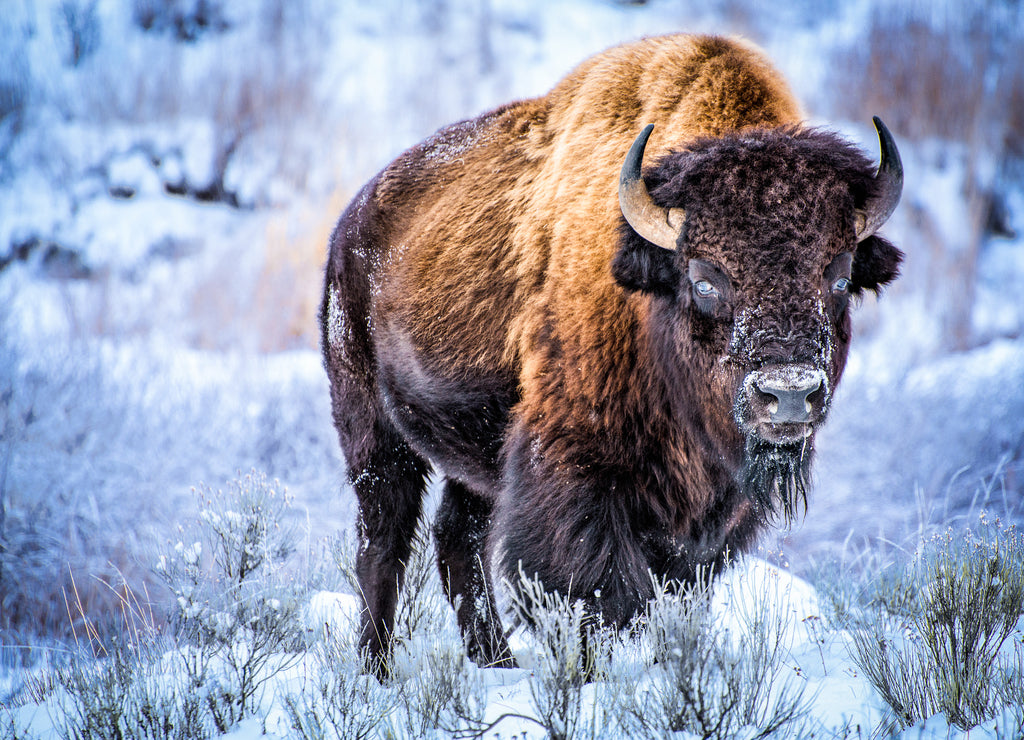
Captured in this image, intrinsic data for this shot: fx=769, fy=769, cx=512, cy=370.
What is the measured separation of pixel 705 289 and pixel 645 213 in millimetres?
337

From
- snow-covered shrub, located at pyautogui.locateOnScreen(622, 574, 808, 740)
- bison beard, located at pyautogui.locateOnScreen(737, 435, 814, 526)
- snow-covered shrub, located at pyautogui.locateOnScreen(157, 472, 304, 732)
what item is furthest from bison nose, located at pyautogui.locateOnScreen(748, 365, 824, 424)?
snow-covered shrub, located at pyautogui.locateOnScreen(157, 472, 304, 732)

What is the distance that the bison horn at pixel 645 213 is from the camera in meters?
2.62

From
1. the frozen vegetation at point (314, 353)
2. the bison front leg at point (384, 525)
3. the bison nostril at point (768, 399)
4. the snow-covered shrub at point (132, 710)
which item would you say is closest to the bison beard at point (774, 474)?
the bison nostril at point (768, 399)

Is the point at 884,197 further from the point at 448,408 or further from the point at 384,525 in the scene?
the point at 384,525

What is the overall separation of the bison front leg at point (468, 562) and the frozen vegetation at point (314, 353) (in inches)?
7.2

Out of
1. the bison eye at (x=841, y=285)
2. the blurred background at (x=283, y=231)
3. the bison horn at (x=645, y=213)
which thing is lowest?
the blurred background at (x=283, y=231)

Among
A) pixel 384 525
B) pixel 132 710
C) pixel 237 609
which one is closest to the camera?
pixel 132 710

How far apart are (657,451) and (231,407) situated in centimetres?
978

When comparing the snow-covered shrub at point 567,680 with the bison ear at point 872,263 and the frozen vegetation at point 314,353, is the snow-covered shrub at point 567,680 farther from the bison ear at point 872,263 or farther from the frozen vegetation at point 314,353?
the bison ear at point 872,263

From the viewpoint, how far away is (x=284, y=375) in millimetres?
12586

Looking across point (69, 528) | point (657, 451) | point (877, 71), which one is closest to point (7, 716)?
point (657, 451)

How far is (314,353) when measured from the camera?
1362 centimetres

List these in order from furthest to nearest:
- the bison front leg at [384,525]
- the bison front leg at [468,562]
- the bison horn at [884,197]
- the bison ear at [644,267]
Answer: the bison front leg at [468,562], the bison front leg at [384,525], the bison ear at [644,267], the bison horn at [884,197]

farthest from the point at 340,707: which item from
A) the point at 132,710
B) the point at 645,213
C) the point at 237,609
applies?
the point at 645,213
